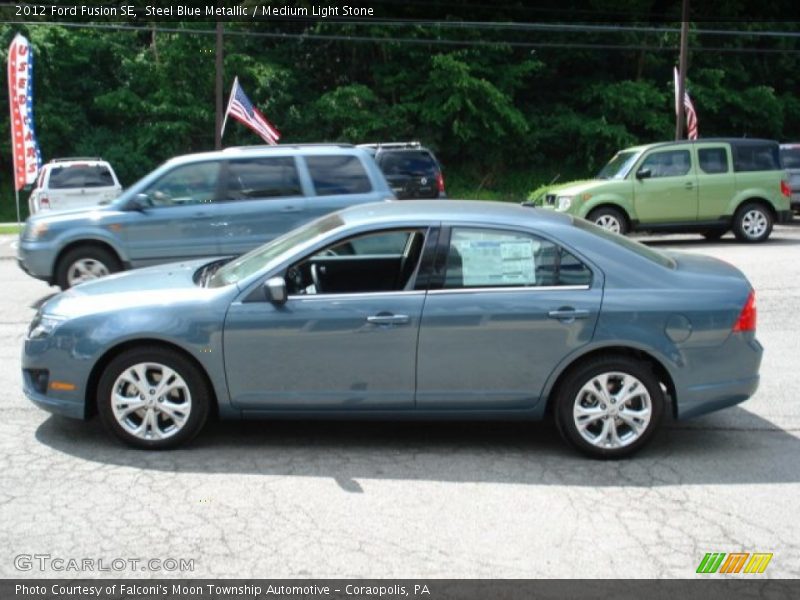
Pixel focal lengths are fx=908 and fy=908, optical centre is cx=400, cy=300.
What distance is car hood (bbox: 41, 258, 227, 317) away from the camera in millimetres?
5379

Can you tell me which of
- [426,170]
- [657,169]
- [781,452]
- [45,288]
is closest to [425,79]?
[426,170]

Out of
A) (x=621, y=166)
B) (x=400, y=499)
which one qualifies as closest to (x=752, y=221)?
(x=621, y=166)

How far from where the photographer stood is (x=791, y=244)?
16375mm

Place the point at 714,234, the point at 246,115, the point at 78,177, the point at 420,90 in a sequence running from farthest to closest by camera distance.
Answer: the point at 420,90
the point at 246,115
the point at 78,177
the point at 714,234

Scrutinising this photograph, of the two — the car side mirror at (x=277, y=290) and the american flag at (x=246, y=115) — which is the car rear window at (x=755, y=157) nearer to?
the american flag at (x=246, y=115)

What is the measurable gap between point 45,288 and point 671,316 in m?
8.89

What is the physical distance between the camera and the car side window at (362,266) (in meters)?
5.48

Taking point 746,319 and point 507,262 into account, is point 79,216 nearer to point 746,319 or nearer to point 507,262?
point 507,262

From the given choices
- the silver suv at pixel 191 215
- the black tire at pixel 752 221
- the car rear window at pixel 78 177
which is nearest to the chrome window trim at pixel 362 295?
the silver suv at pixel 191 215

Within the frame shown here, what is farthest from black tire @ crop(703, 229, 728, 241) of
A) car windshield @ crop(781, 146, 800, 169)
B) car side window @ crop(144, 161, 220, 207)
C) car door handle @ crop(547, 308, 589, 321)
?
car door handle @ crop(547, 308, 589, 321)

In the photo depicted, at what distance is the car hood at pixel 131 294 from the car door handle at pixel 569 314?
194 cm

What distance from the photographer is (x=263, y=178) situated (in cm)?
1064

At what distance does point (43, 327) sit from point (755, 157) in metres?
14.4
